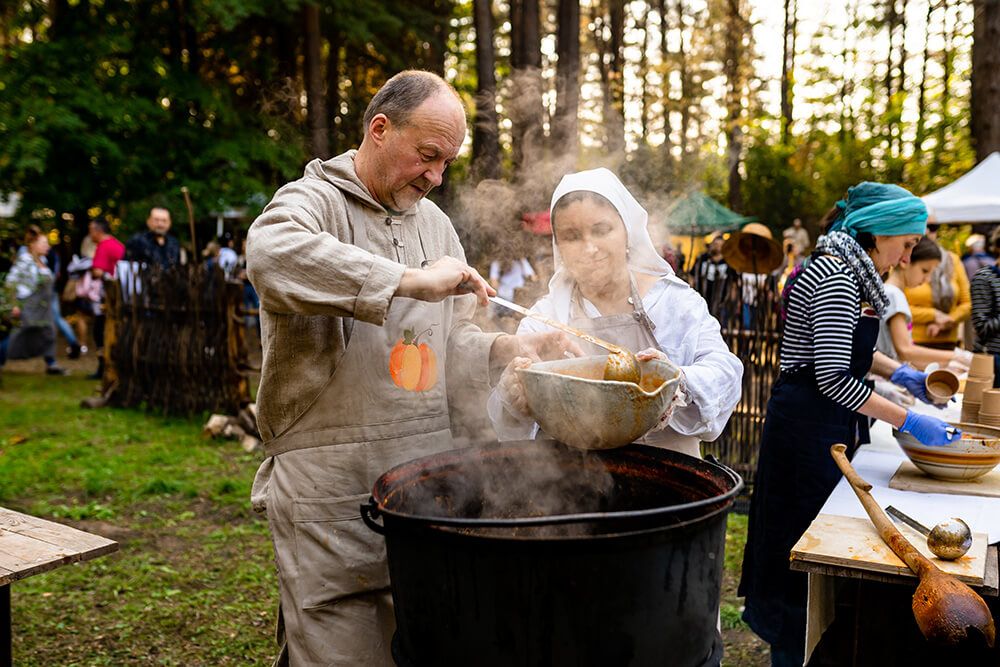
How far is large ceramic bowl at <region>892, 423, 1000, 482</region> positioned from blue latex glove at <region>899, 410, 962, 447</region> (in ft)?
0.08

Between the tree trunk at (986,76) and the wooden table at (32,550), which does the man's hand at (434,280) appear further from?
the tree trunk at (986,76)

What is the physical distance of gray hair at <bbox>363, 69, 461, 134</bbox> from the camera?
195 cm

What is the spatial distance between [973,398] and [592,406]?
8.18ft

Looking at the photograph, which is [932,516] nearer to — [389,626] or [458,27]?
[389,626]

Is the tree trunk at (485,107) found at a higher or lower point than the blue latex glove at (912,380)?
higher

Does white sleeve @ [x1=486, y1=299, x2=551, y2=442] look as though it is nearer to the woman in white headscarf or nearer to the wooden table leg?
the woman in white headscarf

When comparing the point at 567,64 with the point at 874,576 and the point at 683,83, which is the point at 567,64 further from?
the point at 683,83

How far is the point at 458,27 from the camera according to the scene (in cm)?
1449

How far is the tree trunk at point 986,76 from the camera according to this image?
35.7 ft

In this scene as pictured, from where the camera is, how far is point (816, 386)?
3.20m

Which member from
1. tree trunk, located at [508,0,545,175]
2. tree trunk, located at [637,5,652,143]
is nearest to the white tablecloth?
tree trunk, located at [508,0,545,175]

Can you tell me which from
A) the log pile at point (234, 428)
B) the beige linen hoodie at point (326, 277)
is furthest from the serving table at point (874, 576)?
the log pile at point (234, 428)

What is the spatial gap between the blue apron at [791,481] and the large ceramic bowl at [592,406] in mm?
1565

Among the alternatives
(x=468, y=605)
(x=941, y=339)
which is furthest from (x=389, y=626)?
(x=941, y=339)
